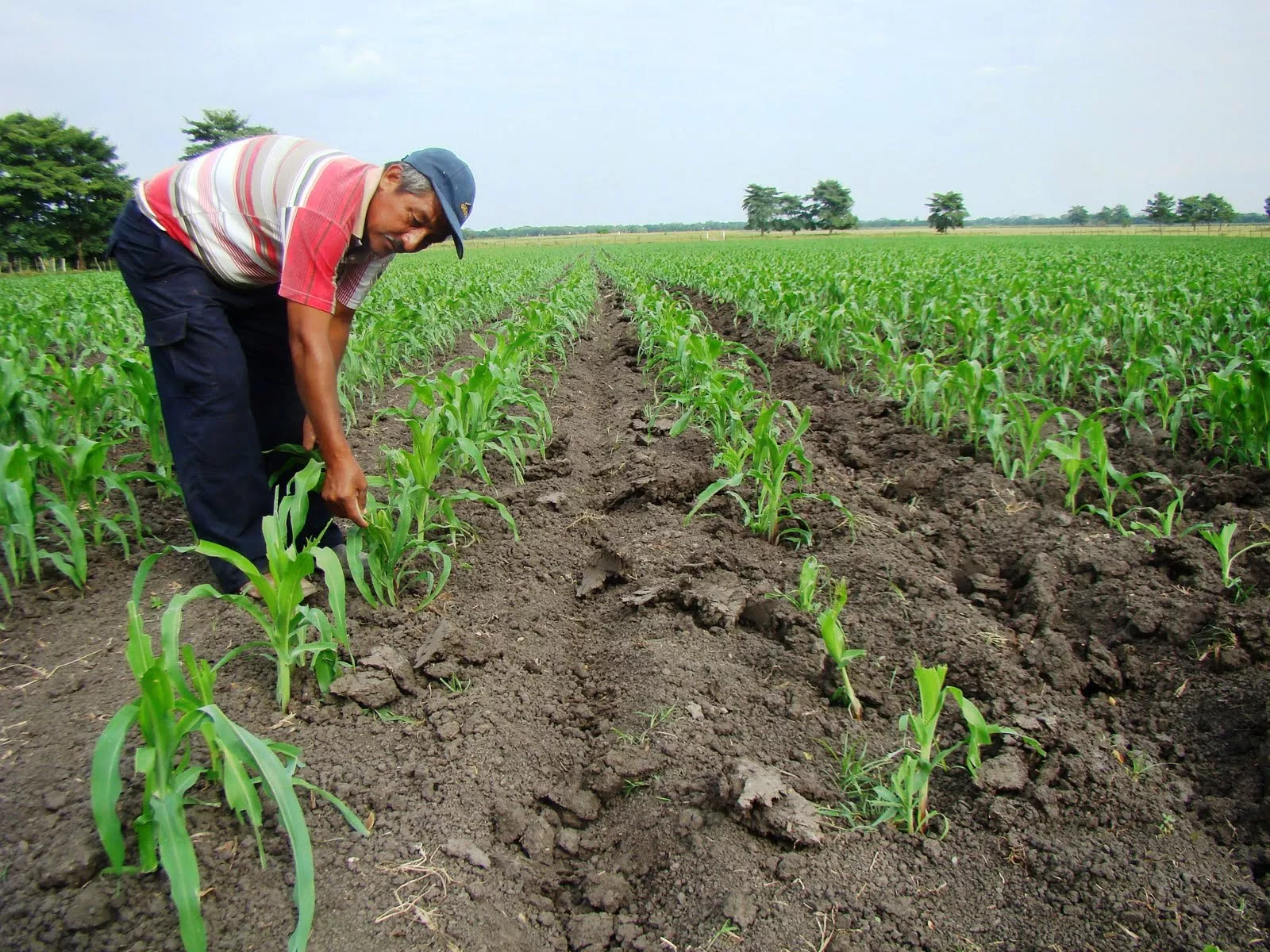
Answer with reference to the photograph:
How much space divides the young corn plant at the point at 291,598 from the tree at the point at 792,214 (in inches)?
3439

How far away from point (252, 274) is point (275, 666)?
1.31m

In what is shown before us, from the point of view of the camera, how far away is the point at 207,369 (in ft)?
8.20

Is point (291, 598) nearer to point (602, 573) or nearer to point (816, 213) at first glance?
point (602, 573)

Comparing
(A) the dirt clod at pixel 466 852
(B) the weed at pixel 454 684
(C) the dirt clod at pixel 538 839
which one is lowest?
(C) the dirt clod at pixel 538 839

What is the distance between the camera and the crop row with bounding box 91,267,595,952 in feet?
4.01

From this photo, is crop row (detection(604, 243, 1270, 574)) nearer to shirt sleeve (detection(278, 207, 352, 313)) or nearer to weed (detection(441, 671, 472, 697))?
weed (detection(441, 671, 472, 697))

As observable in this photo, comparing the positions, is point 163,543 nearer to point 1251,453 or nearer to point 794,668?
point 794,668

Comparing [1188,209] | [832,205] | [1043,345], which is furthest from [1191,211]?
[1043,345]

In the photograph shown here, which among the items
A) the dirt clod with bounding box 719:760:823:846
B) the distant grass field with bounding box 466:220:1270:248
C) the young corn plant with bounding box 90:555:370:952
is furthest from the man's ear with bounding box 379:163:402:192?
the distant grass field with bounding box 466:220:1270:248

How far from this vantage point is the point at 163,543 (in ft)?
10.6

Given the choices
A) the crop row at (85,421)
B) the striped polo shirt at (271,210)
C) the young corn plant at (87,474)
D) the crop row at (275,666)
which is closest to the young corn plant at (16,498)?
the crop row at (85,421)

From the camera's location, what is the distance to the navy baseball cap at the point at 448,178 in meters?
2.25

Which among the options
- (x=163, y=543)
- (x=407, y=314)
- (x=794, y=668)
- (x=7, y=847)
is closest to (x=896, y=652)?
(x=794, y=668)

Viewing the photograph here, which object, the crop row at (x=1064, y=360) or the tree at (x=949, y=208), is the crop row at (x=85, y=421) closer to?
the crop row at (x=1064, y=360)
